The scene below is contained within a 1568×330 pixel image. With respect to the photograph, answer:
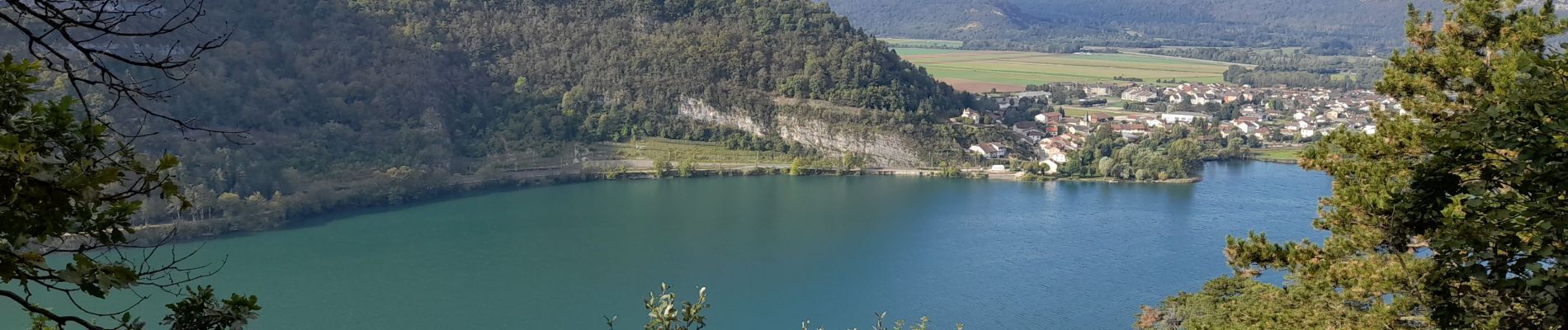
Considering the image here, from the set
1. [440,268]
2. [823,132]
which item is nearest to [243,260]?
[440,268]

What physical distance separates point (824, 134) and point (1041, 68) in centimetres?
2278

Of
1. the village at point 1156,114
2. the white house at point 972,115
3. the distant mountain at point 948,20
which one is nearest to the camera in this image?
the village at point 1156,114

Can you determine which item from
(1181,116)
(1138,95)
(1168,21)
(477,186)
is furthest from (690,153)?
(1168,21)

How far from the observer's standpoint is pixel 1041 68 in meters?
46.5

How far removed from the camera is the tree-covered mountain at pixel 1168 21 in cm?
6669

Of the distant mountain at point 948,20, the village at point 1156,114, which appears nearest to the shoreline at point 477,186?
the village at point 1156,114

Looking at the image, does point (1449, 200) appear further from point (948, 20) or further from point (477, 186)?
point (948, 20)

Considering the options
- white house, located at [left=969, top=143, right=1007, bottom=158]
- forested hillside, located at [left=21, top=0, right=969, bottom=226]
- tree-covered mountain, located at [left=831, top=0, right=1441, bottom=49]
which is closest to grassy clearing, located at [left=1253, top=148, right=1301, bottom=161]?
white house, located at [left=969, top=143, right=1007, bottom=158]

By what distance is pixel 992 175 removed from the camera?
2373cm

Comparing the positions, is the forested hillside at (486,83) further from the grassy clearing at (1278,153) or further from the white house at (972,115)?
the grassy clearing at (1278,153)

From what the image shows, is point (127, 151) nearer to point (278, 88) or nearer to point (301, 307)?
point (301, 307)

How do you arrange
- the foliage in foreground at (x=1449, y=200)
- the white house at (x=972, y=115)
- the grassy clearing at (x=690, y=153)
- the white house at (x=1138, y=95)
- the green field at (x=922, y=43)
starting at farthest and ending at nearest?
the green field at (x=922, y=43), the white house at (x=1138, y=95), the white house at (x=972, y=115), the grassy clearing at (x=690, y=153), the foliage in foreground at (x=1449, y=200)

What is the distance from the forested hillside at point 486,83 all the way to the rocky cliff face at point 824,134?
231mm

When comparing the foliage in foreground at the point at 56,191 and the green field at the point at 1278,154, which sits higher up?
the foliage in foreground at the point at 56,191
